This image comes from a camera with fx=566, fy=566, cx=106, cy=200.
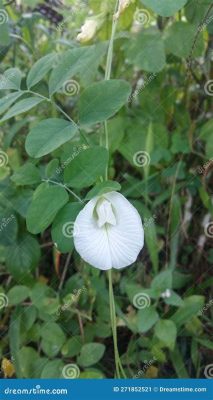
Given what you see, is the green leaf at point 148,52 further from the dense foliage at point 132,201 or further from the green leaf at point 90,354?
the green leaf at point 90,354

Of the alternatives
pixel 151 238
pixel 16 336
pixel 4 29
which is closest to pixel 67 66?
pixel 4 29

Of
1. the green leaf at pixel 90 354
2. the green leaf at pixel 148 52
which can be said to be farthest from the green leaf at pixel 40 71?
the green leaf at pixel 90 354

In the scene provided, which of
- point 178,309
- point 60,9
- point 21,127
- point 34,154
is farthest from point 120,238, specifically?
point 60,9

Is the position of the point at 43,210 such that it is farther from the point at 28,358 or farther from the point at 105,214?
the point at 28,358

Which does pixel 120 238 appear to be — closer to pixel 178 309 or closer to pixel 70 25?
pixel 178 309

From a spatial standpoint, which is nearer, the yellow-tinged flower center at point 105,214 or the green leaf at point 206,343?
the yellow-tinged flower center at point 105,214

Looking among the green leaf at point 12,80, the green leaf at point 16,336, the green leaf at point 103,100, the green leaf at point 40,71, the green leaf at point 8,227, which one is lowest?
the green leaf at point 16,336
